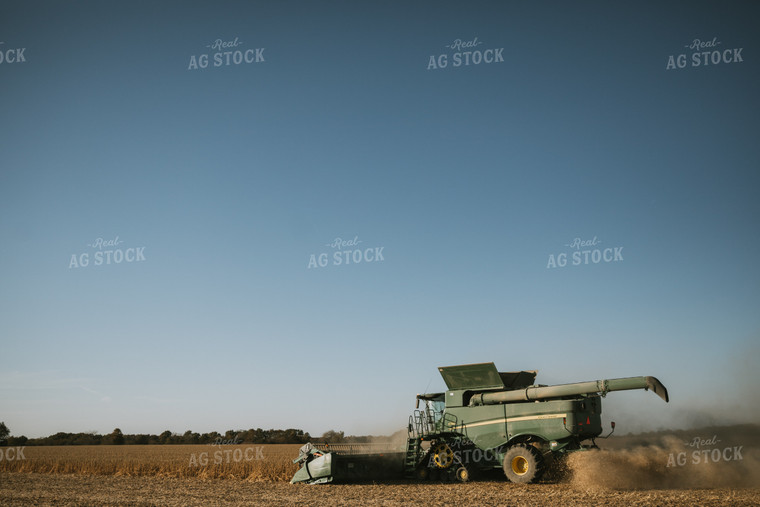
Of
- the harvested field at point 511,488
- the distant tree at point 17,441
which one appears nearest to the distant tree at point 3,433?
the distant tree at point 17,441

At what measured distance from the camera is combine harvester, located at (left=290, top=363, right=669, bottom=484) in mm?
16969

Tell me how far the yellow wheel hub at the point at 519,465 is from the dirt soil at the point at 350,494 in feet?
1.78

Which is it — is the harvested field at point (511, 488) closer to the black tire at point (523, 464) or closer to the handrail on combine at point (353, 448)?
the black tire at point (523, 464)

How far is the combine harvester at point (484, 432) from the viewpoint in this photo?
17.0m

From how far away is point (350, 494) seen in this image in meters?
15.8

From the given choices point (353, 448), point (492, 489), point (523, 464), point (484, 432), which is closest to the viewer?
point (492, 489)

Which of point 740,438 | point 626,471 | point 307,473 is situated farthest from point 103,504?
point 740,438

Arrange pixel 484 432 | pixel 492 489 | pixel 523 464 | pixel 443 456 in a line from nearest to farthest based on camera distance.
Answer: pixel 492 489 < pixel 523 464 < pixel 484 432 < pixel 443 456

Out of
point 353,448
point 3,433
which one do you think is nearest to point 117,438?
point 3,433

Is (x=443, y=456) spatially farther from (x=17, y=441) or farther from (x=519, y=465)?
(x=17, y=441)

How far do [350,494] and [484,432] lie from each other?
17.9ft

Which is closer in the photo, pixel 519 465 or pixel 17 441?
pixel 519 465

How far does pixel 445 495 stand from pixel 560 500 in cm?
324

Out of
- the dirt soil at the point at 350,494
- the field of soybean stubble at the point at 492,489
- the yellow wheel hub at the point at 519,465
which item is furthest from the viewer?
the yellow wheel hub at the point at 519,465
